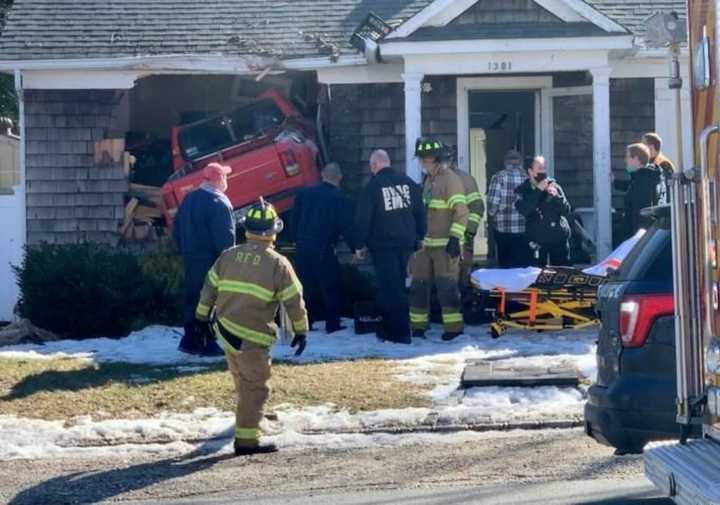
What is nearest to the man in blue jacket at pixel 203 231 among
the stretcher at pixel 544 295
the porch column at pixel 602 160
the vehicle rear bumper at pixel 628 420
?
the stretcher at pixel 544 295

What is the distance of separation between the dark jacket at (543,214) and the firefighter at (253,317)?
5410 mm

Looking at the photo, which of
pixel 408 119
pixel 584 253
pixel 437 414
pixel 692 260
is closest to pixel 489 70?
pixel 408 119

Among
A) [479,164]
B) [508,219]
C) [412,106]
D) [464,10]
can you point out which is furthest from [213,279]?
[479,164]

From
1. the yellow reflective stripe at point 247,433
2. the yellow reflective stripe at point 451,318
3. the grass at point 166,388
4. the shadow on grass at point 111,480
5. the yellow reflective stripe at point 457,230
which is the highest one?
the yellow reflective stripe at point 457,230

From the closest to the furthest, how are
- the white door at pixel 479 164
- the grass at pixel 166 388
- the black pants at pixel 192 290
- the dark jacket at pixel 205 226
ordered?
1. the grass at pixel 166 388
2. the dark jacket at pixel 205 226
3. the black pants at pixel 192 290
4. the white door at pixel 479 164

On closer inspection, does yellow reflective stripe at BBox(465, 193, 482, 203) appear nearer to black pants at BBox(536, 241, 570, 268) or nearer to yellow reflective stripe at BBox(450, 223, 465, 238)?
yellow reflective stripe at BBox(450, 223, 465, 238)

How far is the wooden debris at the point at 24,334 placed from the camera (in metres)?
14.6

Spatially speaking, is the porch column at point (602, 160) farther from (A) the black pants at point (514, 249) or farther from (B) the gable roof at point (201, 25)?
(A) the black pants at point (514, 249)

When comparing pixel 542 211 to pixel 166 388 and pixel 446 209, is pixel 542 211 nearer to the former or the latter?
pixel 446 209

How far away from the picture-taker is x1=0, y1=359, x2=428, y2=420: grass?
1087cm

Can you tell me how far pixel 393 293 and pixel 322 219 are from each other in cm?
126

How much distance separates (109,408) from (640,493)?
15.0ft

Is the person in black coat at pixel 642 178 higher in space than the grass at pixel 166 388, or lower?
higher

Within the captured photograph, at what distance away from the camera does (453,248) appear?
1362cm
